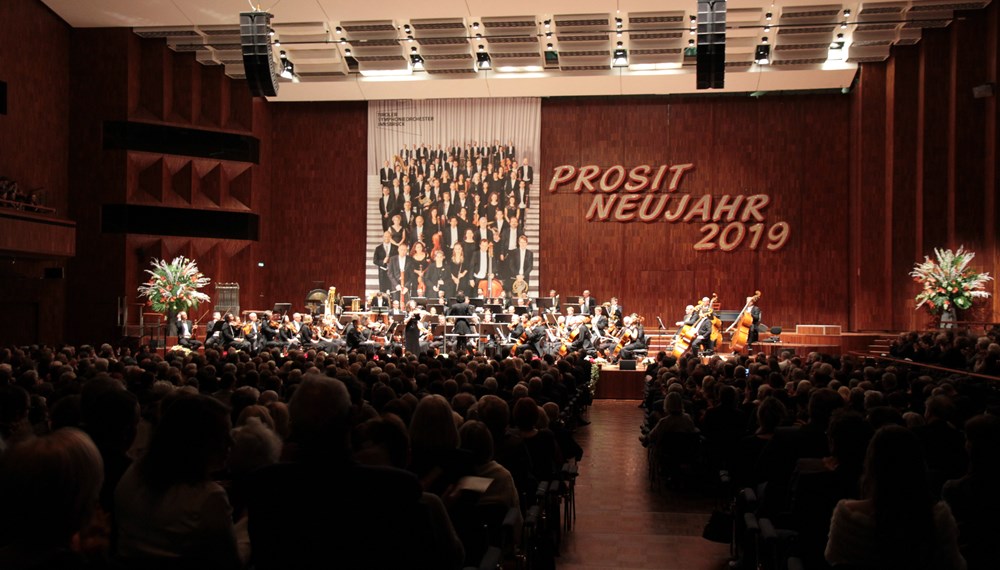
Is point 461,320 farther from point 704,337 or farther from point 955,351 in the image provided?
point 955,351

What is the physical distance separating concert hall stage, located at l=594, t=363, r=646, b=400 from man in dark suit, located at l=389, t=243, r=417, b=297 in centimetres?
843

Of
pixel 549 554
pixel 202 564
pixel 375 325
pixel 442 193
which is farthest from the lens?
pixel 442 193

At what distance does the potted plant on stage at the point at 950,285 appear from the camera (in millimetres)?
15836

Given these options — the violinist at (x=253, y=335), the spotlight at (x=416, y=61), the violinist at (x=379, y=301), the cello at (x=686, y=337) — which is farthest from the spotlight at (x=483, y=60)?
the violinist at (x=253, y=335)

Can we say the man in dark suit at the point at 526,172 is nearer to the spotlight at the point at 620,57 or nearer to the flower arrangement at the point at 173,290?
the spotlight at the point at 620,57

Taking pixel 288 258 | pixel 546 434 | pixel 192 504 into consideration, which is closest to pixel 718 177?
pixel 288 258

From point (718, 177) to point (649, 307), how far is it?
368 cm

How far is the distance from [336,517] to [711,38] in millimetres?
11165

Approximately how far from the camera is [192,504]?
2.49m

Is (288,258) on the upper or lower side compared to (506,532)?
upper

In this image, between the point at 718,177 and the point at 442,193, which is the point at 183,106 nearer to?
the point at 442,193

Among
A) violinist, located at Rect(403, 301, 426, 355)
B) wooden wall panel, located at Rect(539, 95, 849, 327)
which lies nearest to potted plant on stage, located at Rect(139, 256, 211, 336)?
violinist, located at Rect(403, 301, 426, 355)

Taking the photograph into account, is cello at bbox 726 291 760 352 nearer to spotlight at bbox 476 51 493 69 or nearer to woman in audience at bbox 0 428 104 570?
spotlight at bbox 476 51 493 69

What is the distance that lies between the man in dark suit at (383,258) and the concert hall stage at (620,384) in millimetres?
8916
